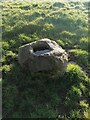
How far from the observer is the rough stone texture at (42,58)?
42.5 feet

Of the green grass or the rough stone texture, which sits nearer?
the green grass

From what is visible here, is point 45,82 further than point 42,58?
Yes

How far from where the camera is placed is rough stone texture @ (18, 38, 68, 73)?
13.0 metres

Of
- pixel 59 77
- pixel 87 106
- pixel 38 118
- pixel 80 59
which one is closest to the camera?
pixel 38 118

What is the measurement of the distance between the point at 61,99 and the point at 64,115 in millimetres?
862

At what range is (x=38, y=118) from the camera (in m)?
12.0

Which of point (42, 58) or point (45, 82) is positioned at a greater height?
point (42, 58)

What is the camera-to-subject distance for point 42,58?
12977 millimetres

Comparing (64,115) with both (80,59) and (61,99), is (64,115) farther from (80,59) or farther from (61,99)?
(80,59)

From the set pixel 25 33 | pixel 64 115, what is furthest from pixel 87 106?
pixel 25 33

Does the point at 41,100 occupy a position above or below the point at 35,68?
below

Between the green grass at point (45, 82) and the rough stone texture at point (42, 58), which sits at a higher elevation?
the rough stone texture at point (42, 58)

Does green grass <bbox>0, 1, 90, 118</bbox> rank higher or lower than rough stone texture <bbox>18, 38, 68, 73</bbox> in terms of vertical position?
lower

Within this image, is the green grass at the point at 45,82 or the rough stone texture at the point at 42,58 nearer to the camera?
the green grass at the point at 45,82
